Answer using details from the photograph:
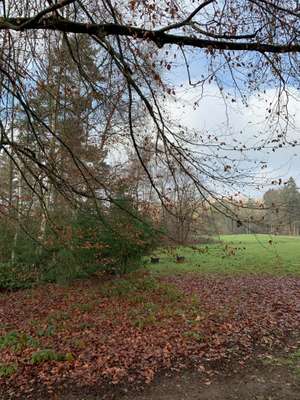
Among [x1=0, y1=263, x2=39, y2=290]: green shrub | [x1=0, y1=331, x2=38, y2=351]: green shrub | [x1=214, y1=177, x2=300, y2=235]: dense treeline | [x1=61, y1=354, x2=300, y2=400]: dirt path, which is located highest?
[x1=214, y1=177, x2=300, y2=235]: dense treeline

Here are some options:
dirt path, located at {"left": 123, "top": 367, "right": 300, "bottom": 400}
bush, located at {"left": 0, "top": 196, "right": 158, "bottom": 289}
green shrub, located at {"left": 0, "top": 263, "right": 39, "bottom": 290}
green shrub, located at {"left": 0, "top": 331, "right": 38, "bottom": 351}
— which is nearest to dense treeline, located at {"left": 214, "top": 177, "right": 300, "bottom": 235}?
dirt path, located at {"left": 123, "top": 367, "right": 300, "bottom": 400}

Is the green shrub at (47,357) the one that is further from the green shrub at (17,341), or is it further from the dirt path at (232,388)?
the dirt path at (232,388)

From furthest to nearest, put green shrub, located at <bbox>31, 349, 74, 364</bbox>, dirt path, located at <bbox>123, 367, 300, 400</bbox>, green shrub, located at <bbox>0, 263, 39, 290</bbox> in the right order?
green shrub, located at <bbox>0, 263, 39, 290</bbox>
green shrub, located at <bbox>31, 349, 74, 364</bbox>
dirt path, located at <bbox>123, 367, 300, 400</bbox>

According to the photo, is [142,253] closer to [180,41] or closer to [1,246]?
[1,246]

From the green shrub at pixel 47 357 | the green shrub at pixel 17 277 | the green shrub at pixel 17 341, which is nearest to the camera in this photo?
the green shrub at pixel 47 357

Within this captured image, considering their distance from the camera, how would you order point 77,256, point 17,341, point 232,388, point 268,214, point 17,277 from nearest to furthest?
1. point 268,214
2. point 232,388
3. point 17,341
4. point 77,256
5. point 17,277

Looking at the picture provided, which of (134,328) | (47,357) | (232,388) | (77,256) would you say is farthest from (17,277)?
(232,388)

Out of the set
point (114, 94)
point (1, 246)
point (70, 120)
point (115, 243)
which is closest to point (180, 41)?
point (114, 94)

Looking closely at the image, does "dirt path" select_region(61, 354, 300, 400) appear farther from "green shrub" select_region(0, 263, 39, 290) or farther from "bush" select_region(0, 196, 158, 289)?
"green shrub" select_region(0, 263, 39, 290)

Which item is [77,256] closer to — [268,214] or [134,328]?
[134,328]

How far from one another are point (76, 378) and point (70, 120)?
6.69 metres

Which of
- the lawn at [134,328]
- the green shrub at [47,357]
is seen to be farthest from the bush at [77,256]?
the green shrub at [47,357]

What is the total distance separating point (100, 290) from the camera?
1033 centimetres

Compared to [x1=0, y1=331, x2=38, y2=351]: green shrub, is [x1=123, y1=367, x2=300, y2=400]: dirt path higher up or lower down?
lower down
